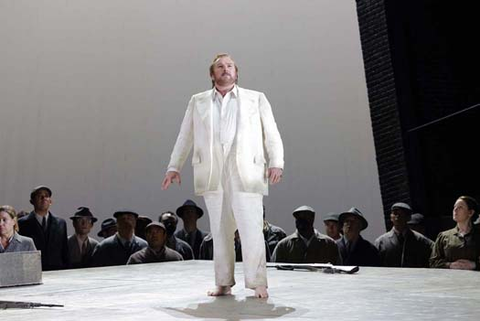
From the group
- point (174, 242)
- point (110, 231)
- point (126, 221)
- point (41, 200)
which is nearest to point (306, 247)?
point (174, 242)

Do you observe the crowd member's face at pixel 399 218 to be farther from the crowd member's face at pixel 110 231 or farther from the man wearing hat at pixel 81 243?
the crowd member's face at pixel 110 231

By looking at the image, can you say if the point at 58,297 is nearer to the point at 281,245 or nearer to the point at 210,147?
the point at 210,147

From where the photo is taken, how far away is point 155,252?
6.31 meters

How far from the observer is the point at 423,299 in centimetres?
299

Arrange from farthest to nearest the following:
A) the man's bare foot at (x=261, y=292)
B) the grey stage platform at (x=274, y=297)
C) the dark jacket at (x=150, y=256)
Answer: the dark jacket at (x=150, y=256) → the man's bare foot at (x=261, y=292) → the grey stage platform at (x=274, y=297)

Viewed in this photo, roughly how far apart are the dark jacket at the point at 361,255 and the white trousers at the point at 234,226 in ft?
9.97

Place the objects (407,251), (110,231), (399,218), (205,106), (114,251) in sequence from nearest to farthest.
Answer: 1. (205,106)
2. (407,251)
3. (399,218)
4. (114,251)
5. (110,231)

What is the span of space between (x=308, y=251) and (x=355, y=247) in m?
0.60

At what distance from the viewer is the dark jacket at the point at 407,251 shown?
5.88 meters

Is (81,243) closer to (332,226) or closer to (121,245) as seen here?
(121,245)

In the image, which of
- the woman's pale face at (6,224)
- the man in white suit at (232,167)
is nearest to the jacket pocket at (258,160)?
the man in white suit at (232,167)

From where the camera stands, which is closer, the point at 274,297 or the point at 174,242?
the point at 274,297

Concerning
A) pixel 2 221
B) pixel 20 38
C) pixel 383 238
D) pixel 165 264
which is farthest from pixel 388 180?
pixel 20 38

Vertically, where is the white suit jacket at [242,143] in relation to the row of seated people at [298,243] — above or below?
above
